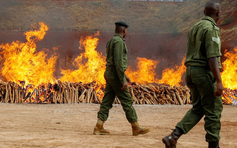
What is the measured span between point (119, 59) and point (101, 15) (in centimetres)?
4671

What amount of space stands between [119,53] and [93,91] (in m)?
8.91

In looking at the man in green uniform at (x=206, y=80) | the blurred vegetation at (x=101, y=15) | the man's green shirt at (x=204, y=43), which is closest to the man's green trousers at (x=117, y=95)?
the man in green uniform at (x=206, y=80)

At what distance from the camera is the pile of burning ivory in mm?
13375

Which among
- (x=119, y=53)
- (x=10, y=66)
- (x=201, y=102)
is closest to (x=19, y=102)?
(x=10, y=66)

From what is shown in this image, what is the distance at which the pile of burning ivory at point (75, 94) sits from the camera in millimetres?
13375

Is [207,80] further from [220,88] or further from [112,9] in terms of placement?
[112,9]

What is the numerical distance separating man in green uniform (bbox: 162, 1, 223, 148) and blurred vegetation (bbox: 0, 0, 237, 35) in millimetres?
39793

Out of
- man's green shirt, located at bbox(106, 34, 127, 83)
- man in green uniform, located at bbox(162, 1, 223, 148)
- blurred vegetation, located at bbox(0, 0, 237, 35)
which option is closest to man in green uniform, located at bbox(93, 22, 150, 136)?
man's green shirt, located at bbox(106, 34, 127, 83)

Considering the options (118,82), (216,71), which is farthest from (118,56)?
(216,71)

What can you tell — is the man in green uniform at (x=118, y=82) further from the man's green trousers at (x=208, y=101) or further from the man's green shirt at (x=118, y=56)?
the man's green trousers at (x=208, y=101)

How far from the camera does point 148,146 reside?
452 centimetres

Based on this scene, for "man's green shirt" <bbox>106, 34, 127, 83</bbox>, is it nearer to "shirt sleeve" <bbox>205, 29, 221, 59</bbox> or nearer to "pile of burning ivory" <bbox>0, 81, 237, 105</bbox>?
"shirt sleeve" <bbox>205, 29, 221, 59</bbox>

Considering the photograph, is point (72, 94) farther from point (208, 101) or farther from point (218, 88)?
point (218, 88)

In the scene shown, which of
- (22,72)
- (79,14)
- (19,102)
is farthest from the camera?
(79,14)
